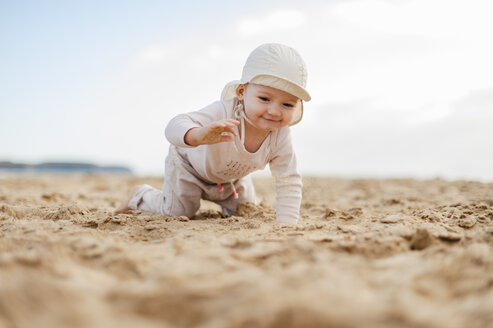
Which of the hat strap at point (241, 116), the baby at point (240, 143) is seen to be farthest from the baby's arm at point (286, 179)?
the hat strap at point (241, 116)

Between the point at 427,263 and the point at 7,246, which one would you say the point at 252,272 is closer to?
the point at 427,263

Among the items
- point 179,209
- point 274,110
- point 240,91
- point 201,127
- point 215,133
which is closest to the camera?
point 215,133

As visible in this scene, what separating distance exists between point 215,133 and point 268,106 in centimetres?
43

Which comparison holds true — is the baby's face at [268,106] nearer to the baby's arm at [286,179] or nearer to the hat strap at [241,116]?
the hat strap at [241,116]

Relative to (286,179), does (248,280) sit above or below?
below

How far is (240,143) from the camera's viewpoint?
2578mm

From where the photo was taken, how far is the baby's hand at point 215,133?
205cm

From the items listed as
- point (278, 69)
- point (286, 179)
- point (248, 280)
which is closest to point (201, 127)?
point (278, 69)

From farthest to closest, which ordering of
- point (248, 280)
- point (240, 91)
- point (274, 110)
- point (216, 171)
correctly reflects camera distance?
point (216, 171) → point (240, 91) → point (274, 110) → point (248, 280)

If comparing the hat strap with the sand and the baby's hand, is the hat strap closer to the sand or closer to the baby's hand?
the baby's hand

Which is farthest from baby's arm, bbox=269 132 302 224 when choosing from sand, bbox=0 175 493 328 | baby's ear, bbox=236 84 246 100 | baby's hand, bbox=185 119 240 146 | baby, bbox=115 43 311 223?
sand, bbox=0 175 493 328

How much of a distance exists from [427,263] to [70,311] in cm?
106

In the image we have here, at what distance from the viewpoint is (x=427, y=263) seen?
4.18 ft

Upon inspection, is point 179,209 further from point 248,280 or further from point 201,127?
point 248,280
